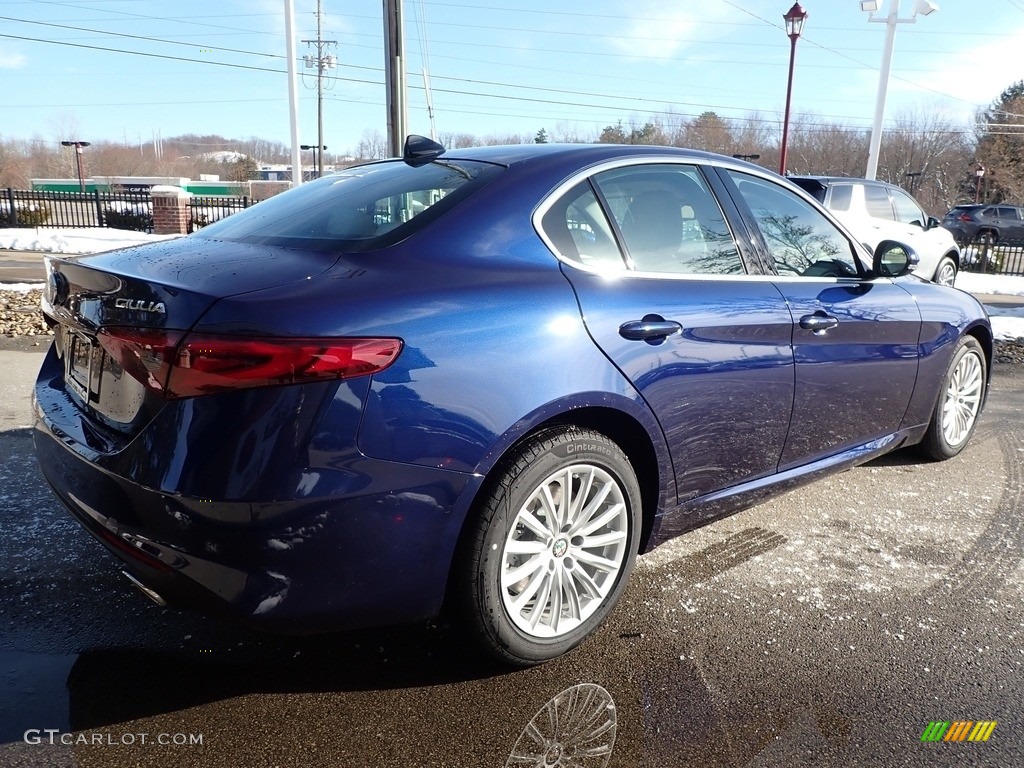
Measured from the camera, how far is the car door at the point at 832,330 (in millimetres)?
3109

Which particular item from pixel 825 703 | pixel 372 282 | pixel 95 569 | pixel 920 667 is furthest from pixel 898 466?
pixel 95 569

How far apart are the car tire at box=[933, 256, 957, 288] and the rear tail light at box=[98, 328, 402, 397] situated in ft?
41.5

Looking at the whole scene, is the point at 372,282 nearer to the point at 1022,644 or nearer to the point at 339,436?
the point at 339,436

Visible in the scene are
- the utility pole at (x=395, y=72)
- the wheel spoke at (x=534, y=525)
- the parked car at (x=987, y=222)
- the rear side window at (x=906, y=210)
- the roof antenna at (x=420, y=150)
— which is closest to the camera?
the wheel spoke at (x=534, y=525)

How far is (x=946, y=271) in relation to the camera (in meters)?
12.6

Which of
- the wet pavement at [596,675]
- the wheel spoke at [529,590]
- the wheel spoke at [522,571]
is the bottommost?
the wet pavement at [596,675]

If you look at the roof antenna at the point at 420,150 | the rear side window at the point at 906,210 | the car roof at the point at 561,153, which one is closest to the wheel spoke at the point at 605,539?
the car roof at the point at 561,153

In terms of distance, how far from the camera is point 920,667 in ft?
8.05

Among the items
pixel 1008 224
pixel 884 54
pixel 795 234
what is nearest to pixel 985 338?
pixel 795 234

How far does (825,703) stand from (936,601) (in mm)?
922

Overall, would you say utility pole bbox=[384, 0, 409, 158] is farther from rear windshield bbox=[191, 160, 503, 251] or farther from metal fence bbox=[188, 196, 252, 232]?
metal fence bbox=[188, 196, 252, 232]

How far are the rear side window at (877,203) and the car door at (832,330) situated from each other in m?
8.06

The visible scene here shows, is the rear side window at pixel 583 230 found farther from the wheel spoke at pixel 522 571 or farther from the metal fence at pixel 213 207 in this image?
the metal fence at pixel 213 207

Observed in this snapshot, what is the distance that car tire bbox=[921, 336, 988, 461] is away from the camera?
418cm
